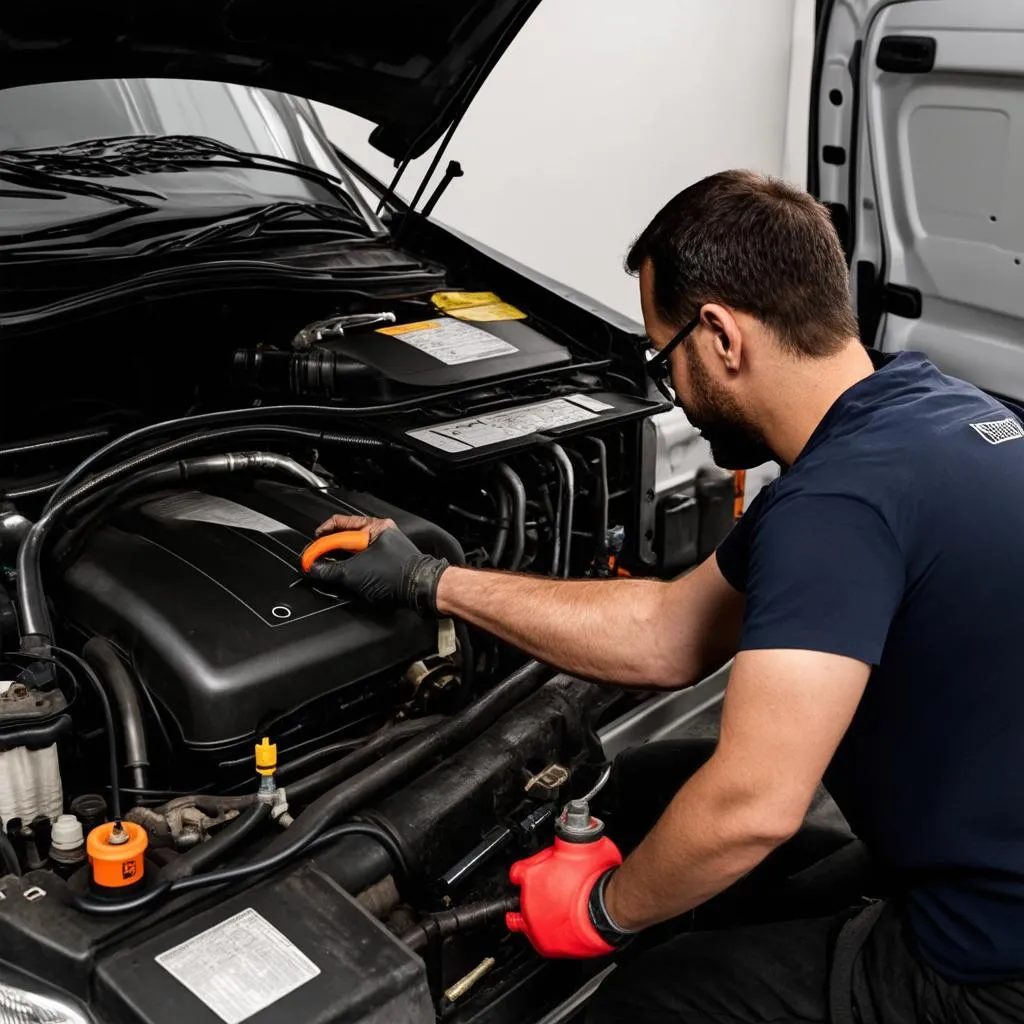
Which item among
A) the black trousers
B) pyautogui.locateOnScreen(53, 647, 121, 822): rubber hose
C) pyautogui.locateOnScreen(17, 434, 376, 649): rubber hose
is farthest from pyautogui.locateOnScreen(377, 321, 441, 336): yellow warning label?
the black trousers

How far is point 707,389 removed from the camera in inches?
65.8

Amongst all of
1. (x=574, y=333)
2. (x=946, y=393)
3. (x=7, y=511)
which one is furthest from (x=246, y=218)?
(x=946, y=393)

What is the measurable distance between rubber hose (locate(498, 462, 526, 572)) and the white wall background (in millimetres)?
2325

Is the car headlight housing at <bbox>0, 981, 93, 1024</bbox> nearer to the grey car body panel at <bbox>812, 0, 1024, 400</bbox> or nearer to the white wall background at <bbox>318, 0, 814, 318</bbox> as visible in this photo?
the grey car body panel at <bbox>812, 0, 1024, 400</bbox>

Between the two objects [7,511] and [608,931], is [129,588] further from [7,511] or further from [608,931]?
[608,931]

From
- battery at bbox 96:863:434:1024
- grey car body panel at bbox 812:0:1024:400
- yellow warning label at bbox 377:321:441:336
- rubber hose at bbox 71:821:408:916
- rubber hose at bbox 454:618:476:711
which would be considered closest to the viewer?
battery at bbox 96:863:434:1024

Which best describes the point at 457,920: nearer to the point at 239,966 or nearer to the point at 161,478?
the point at 239,966

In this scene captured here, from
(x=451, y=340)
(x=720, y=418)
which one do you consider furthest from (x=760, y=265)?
(x=451, y=340)


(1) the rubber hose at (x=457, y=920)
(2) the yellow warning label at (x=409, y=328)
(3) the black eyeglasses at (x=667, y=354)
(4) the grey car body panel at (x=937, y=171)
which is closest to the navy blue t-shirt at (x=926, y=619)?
(3) the black eyeglasses at (x=667, y=354)

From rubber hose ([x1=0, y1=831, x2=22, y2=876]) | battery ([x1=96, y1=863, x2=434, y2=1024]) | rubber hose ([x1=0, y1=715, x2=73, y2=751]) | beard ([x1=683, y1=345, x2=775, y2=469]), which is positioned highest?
beard ([x1=683, y1=345, x2=775, y2=469])

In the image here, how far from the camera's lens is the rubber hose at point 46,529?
5.23 ft

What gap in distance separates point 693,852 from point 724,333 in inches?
25.6

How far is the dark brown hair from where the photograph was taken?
5.16 feet

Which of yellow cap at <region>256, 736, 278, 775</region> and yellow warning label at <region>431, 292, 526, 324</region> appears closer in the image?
yellow cap at <region>256, 736, 278, 775</region>
